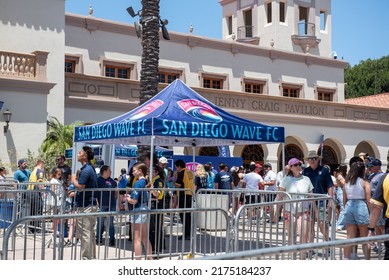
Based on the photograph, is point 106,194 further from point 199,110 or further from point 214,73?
point 214,73

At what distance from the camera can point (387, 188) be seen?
7.25 m

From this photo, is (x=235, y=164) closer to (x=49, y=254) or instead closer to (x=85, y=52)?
(x=85, y=52)

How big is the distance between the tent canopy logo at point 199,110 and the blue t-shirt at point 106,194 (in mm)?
2037

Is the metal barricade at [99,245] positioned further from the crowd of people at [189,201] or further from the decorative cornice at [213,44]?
the decorative cornice at [213,44]

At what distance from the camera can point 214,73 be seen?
30375 mm

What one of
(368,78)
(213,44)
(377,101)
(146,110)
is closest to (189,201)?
(146,110)

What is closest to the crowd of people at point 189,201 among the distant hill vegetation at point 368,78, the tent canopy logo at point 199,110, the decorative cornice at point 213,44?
the tent canopy logo at point 199,110

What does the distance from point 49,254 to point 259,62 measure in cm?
2397

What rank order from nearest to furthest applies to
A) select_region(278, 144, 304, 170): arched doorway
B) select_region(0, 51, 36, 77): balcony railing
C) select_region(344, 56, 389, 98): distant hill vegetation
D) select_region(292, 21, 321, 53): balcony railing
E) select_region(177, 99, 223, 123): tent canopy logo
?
1. select_region(177, 99, 223, 123): tent canopy logo
2. select_region(0, 51, 36, 77): balcony railing
3. select_region(278, 144, 304, 170): arched doorway
4. select_region(292, 21, 321, 53): balcony railing
5. select_region(344, 56, 389, 98): distant hill vegetation

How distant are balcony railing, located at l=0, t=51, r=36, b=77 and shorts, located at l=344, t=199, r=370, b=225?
15319 mm

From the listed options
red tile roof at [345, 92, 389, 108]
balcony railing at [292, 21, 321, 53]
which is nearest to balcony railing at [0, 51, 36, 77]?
balcony railing at [292, 21, 321, 53]

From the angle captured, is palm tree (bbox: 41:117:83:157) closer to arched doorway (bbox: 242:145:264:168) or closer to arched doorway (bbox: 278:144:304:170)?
arched doorway (bbox: 242:145:264:168)

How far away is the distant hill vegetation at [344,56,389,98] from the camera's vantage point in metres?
56.0
